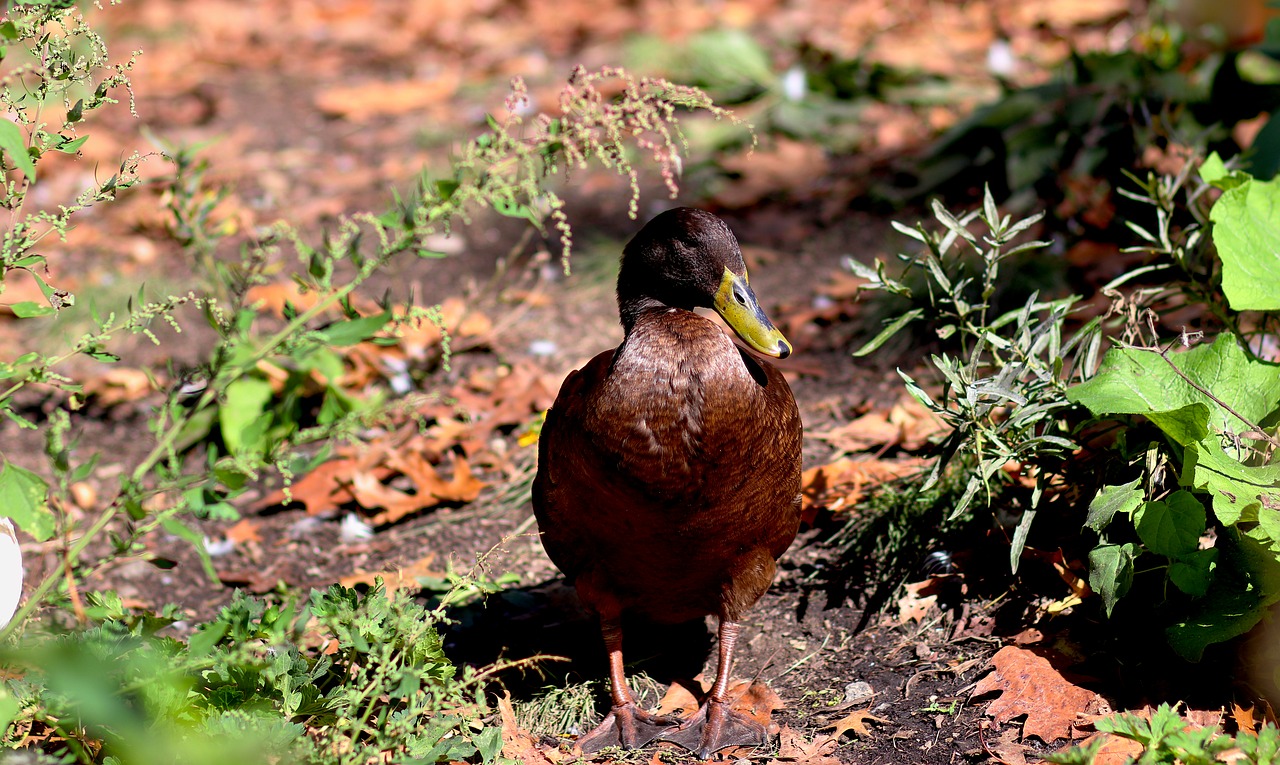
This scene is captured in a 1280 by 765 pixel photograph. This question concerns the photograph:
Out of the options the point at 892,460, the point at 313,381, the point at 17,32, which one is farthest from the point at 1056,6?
the point at 17,32

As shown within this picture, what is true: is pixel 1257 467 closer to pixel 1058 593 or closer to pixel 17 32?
pixel 1058 593

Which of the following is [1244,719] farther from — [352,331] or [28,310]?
[28,310]

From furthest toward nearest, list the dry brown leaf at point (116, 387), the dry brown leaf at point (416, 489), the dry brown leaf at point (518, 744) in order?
the dry brown leaf at point (116, 387) → the dry brown leaf at point (416, 489) → the dry brown leaf at point (518, 744)

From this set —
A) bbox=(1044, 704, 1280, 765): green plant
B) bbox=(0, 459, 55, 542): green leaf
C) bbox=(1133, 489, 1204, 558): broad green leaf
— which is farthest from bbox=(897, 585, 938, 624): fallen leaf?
bbox=(0, 459, 55, 542): green leaf

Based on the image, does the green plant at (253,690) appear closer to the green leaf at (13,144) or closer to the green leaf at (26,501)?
the green leaf at (26,501)

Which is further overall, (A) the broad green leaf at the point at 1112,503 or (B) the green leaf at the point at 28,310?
(A) the broad green leaf at the point at 1112,503

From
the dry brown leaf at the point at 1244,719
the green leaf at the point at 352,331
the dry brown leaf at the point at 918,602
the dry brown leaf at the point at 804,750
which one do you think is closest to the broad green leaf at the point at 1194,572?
the dry brown leaf at the point at 1244,719

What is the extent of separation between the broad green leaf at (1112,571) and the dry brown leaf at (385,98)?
19.1 ft

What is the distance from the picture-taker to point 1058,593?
113 inches

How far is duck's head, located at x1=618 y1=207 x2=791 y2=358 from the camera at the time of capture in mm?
2746

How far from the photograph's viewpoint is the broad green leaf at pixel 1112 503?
2510 millimetres

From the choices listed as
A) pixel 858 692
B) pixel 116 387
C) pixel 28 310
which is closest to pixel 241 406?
pixel 116 387

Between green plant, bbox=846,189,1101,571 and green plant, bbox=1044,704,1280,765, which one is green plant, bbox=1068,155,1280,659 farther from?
green plant, bbox=1044,704,1280,765

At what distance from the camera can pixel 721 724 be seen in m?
2.77
